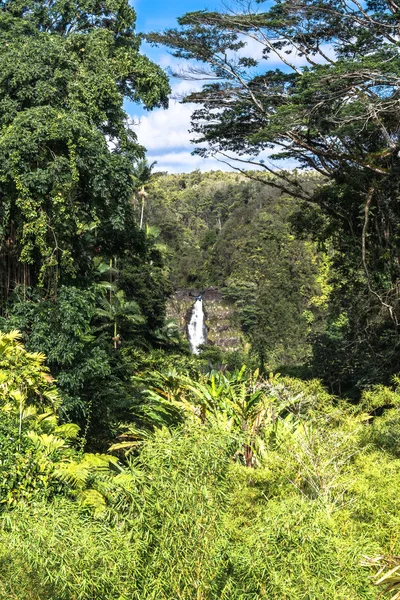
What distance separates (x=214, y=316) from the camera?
3359cm

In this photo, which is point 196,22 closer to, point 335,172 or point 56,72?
point 56,72

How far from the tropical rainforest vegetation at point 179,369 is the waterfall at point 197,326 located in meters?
15.1

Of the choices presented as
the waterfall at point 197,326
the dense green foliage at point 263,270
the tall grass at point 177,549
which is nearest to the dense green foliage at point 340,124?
the tall grass at point 177,549

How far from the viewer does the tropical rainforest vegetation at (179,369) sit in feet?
7.26

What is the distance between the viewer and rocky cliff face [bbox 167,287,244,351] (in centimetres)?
3303

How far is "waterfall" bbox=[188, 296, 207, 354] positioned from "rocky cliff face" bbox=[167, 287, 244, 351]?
9.2 inches

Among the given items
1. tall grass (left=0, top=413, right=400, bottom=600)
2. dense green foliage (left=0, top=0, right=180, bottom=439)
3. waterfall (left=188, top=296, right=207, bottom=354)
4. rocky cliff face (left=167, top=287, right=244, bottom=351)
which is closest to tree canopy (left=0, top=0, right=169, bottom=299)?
dense green foliage (left=0, top=0, right=180, bottom=439)

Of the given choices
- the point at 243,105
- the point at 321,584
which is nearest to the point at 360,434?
the point at 321,584

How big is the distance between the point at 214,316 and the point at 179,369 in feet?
75.3

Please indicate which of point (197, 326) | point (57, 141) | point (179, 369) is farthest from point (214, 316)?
point (57, 141)

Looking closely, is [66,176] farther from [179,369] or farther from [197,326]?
[197,326]

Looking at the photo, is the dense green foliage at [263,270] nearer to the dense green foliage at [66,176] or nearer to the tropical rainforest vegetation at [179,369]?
the tropical rainforest vegetation at [179,369]

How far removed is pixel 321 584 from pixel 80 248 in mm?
7774

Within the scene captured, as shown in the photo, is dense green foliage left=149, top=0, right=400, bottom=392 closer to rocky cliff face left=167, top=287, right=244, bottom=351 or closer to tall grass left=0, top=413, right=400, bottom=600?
tall grass left=0, top=413, right=400, bottom=600
